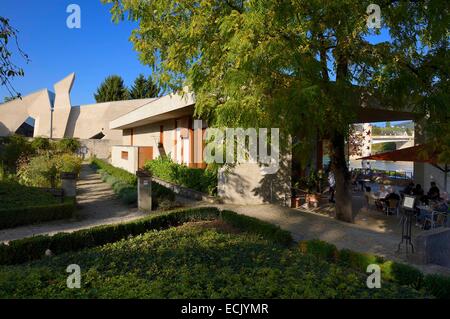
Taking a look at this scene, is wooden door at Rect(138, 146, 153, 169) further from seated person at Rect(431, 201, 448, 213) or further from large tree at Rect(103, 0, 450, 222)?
seated person at Rect(431, 201, 448, 213)

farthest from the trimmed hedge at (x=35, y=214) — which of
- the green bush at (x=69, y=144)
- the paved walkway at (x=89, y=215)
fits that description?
the green bush at (x=69, y=144)

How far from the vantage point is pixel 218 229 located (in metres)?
8.12

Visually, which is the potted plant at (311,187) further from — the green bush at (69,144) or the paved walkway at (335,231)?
the green bush at (69,144)

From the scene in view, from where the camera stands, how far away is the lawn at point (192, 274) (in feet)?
13.7

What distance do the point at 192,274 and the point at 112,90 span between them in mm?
60866

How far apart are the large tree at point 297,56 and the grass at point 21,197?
18.0ft

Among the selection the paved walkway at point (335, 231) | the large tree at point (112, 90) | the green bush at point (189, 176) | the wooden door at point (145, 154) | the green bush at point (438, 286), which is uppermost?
the large tree at point (112, 90)

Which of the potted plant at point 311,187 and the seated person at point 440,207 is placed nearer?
the seated person at point 440,207

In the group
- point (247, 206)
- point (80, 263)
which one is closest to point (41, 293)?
point (80, 263)

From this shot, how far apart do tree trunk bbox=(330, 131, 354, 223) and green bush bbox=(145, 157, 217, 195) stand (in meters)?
3.86

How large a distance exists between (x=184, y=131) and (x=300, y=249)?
43.4 ft

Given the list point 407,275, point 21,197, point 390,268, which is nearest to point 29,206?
point 21,197

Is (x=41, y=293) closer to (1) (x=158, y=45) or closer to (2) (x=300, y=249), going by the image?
(2) (x=300, y=249)

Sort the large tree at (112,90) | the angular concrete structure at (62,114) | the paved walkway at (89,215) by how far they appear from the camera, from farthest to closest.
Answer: the large tree at (112,90), the angular concrete structure at (62,114), the paved walkway at (89,215)
